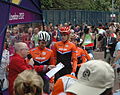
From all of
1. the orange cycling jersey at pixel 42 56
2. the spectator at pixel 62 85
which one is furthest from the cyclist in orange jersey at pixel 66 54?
the spectator at pixel 62 85

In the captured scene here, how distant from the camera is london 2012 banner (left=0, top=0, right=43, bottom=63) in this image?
5.72 m

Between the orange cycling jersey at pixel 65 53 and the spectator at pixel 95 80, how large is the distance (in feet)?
18.3

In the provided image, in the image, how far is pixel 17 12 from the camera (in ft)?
19.9

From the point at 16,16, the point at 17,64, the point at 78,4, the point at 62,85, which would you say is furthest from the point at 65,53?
the point at 78,4

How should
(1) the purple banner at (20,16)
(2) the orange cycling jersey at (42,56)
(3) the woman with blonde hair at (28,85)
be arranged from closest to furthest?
(3) the woman with blonde hair at (28,85)
(1) the purple banner at (20,16)
(2) the orange cycling jersey at (42,56)

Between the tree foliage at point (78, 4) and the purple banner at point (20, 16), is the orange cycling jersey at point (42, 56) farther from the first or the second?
the tree foliage at point (78, 4)

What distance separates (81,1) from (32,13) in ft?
135

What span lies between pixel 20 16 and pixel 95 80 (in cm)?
362

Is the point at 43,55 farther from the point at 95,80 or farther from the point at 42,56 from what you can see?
the point at 95,80

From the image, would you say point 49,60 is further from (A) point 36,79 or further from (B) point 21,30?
(B) point 21,30

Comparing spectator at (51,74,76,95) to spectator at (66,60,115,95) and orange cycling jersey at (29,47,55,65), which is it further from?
orange cycling jersey at (29,47,55,65)

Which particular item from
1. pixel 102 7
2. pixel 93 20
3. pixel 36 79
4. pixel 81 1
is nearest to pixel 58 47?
pixel 36 79

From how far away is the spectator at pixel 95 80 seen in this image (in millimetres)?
2768

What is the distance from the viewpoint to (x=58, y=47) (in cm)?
849
